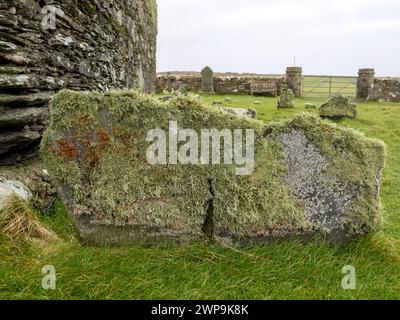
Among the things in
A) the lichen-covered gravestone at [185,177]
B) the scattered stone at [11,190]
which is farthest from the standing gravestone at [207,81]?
the lichen-covered gravestone at [185,177]

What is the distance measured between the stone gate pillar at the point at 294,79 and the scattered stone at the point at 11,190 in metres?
22.5

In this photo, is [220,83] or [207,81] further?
[220,83]

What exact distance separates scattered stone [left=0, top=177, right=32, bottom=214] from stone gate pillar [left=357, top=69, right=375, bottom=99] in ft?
77.6

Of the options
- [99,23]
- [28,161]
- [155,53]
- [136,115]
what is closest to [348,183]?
[136,115]

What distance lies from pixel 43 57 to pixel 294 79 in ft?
72.0

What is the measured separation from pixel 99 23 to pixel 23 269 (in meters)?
4.64

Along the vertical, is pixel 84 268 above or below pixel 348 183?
below

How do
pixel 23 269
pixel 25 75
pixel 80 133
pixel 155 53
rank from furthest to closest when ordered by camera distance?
1. pixel 155 53
2. pixel 25 75
3. pixel 80 133
4. pixel 23 269

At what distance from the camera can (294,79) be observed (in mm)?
25000

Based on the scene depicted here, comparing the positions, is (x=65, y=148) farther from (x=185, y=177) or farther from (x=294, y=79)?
(x=294, y=79)

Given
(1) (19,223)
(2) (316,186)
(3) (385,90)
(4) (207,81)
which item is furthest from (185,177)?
(3) (385,90)

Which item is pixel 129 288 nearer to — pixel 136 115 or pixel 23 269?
pixel 23 269

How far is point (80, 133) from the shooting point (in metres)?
3.62
